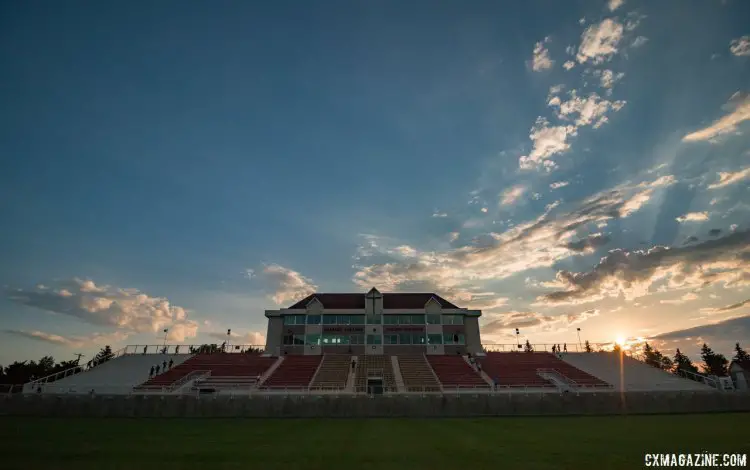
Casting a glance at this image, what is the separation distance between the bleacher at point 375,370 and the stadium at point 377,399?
283 mm

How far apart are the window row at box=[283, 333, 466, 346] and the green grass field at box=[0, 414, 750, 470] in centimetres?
3745

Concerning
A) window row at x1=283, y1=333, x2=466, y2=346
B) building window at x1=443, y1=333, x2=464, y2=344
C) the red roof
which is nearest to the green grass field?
window row at x1=283, y1=333, x2=466, y2=346

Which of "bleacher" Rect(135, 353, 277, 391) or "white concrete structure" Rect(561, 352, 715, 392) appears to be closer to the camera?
"white concrete structure" Rect(561, 352, 715, 392)

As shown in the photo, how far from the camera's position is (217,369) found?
48.4m

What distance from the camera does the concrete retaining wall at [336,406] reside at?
28667 millimetres

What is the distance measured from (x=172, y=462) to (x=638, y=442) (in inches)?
645

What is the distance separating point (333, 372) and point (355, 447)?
1372 inches

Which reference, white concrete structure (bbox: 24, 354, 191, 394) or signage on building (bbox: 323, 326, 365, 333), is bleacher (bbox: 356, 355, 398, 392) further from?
white concrete structure (bbox: 24, 354, 191, 394)

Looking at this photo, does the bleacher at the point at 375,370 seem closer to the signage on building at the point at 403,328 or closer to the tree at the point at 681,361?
the signage on building at the point at 403,328

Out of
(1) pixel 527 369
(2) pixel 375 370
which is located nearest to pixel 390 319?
(2) pixel 375 370

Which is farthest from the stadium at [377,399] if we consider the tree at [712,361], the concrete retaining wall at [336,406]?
the tree at [712,361]

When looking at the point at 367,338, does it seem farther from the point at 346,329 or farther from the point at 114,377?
the point at 114,377

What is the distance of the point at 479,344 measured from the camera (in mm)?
58438

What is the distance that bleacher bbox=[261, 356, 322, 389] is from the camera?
43.0 m
